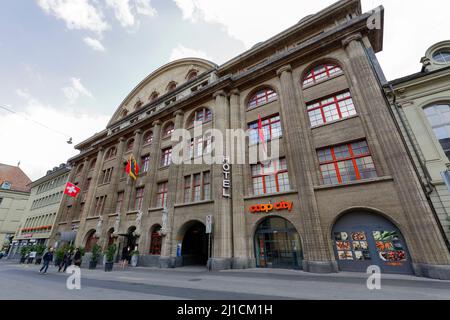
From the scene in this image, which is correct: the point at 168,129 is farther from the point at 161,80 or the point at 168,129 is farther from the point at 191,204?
the point at 161,80

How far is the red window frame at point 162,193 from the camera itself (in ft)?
67.2

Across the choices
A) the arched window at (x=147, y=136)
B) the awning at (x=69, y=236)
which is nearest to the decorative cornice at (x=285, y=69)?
the arched window at (x=147, y=136)

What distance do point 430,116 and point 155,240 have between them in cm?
2341

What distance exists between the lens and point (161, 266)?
16875 mm

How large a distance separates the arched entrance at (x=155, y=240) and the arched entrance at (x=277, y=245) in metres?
9.85

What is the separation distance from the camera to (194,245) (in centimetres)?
2031

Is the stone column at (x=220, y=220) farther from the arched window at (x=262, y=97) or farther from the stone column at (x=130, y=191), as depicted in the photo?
the stone column at (x=130, y=191)

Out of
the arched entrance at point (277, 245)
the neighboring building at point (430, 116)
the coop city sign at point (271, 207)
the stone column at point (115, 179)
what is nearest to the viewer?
the neighboring building at point (430, 116)

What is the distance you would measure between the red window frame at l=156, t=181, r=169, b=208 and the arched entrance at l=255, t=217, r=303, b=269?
10.7m

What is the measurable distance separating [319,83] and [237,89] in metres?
7.56

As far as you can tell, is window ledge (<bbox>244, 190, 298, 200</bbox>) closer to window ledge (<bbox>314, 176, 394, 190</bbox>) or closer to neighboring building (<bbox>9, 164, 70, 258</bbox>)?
window ledge (<bbox>314, 176, 394, 190</bbox>)

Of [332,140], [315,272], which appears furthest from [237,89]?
[315,272]

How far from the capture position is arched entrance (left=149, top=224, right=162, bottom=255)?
18.7 m
